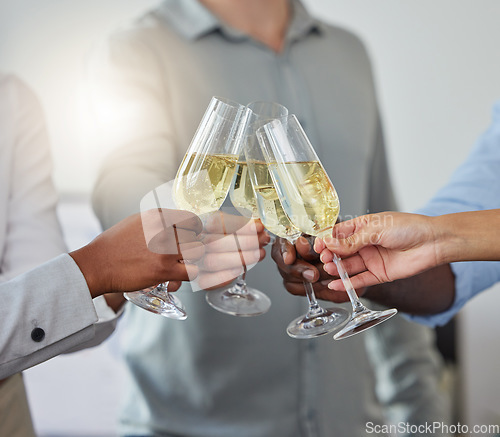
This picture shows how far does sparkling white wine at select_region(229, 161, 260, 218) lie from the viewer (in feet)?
1.49

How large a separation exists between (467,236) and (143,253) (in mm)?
282

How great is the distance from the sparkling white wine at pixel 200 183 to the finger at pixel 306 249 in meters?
0.08

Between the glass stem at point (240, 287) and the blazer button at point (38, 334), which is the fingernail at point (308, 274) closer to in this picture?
the glass stem at point (240, 287)

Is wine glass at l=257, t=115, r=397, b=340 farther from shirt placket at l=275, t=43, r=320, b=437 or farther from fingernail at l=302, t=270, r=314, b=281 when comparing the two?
shirt placket at l=275, t=43, r=320, b=437

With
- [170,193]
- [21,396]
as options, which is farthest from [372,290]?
[21,396]

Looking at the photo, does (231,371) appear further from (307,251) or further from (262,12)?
(262,12)

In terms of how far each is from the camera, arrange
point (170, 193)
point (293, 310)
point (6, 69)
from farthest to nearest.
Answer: point (6, 69), point (293, 310), point (170, 193)

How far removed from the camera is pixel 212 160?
1.42 feet

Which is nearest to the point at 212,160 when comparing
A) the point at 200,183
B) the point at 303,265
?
the point at 200,183

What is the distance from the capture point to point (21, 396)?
0.56 metres

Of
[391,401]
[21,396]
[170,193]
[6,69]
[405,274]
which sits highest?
[6,69]

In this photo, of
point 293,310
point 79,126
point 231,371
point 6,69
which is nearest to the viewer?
point 293,310

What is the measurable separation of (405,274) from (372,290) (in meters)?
0.03

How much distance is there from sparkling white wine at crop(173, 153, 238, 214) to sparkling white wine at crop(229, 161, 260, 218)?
17 millimetres
